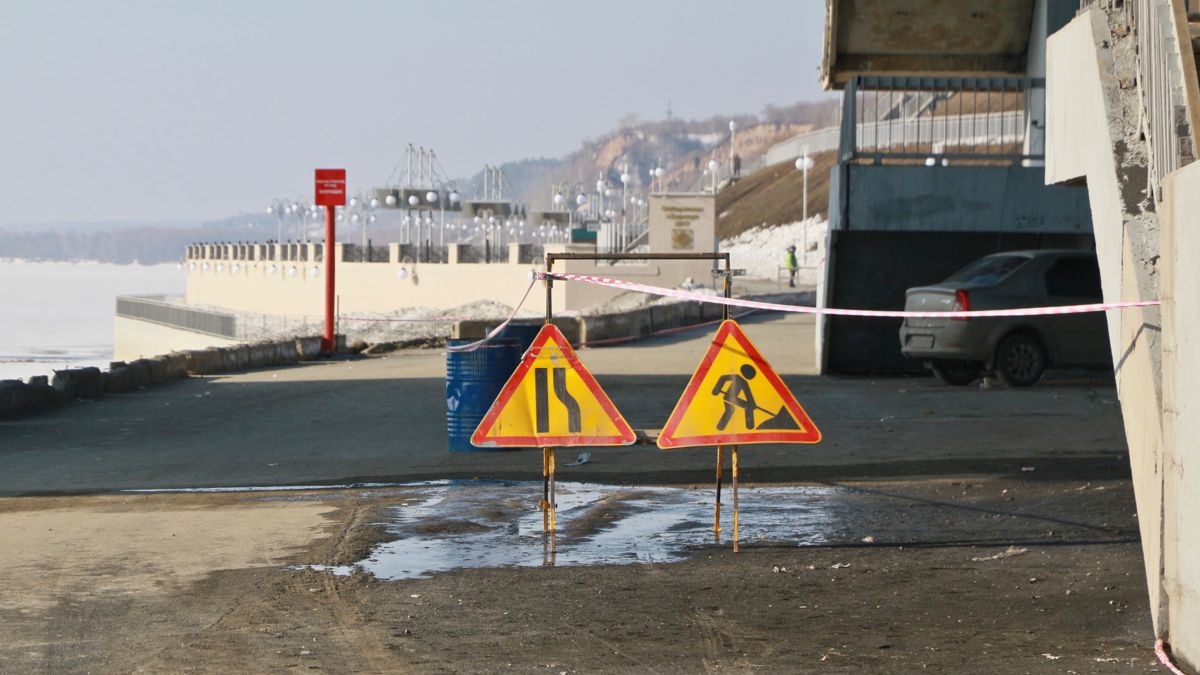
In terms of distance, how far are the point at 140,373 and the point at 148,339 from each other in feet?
258

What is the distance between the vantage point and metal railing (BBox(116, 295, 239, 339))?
290 ft

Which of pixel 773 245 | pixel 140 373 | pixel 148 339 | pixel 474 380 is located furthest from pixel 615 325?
pixel 148 339

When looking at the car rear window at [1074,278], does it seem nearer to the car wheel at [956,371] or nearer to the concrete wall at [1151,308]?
the car wheel at [956,371]

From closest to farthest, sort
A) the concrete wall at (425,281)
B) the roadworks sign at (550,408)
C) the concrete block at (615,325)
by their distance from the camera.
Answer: the roadworks sign at (550,408)
the concrete block at (615,325)
the concrete wall at (425,281)

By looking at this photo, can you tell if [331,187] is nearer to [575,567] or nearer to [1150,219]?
[575,567]

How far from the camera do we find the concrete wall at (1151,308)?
6.40m

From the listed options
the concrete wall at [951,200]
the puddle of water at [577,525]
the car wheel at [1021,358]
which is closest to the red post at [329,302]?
the concrete wall at [951,200]

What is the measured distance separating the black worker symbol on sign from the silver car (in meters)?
10.5

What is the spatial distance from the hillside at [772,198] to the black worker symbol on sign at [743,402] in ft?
306

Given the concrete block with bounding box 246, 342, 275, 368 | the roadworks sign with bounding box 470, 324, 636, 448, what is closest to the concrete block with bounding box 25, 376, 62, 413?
the concrete block with bounding box 246, 342, 275, 368

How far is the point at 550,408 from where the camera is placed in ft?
31.6

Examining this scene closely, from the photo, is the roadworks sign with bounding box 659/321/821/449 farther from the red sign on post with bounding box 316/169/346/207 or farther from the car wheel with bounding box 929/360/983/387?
the red sign on post with bounding box 316/169/346/207

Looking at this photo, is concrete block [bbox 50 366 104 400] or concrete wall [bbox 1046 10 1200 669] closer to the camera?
concrete wall [bbox 1046 10 1200 669]

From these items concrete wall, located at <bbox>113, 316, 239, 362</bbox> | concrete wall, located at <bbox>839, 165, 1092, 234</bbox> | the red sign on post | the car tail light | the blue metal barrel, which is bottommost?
concrete wall, located at <bbox>113, 316, 239, 362</bbox>
